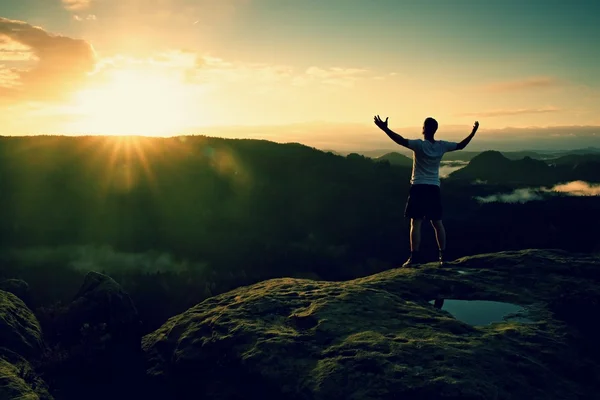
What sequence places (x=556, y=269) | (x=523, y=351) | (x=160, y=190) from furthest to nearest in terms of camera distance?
(x=160, y=190)
(x=556, y=269)
(x=523, y=351)

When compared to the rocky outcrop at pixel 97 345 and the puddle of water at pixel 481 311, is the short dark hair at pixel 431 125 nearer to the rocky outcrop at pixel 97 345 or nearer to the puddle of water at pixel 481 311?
the puddle of water at pixel 481 311

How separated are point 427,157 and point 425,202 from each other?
960mm

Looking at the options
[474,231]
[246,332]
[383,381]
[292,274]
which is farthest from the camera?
[474,231]

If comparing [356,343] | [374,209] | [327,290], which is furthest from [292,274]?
[374,209]

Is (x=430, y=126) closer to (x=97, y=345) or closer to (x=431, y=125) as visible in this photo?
(x=431, y=125)

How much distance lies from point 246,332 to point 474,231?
46.6 metres

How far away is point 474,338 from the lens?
6742 millimetres

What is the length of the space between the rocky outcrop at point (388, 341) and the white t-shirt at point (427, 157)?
1.92 m

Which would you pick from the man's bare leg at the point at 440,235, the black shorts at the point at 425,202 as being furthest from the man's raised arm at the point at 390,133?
the man's bare leg at the point at 440,235

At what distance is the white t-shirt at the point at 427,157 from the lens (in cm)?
975

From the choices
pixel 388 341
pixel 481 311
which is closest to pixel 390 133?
pixel 481 311

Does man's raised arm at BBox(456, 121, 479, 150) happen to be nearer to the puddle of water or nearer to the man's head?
the man's head

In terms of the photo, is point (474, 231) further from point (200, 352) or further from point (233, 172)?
point (200, 352)

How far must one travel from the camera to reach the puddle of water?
25.5ft
